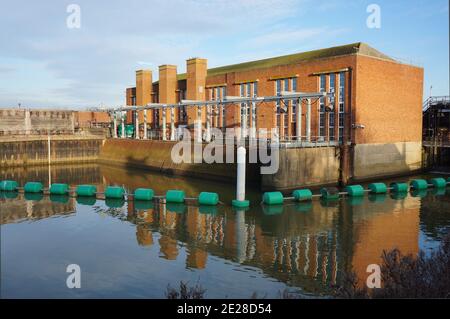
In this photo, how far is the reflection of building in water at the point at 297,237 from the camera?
13.2m

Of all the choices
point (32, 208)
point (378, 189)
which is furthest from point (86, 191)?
point (378, 189)

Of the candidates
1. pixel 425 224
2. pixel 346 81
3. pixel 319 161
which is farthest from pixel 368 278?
pixel 346 81

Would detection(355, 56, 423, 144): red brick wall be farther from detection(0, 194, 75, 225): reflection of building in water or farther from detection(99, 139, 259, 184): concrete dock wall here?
detection(0, 194, 75, 225): reflection of building in water

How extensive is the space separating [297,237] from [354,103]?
1875cm

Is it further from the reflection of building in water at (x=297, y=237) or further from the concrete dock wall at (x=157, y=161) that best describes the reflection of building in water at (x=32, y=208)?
the concrete dock wall at (x=157, y=161)

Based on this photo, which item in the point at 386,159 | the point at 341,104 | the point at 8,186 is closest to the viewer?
the point at 8,186

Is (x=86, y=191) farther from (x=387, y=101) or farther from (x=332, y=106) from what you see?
(x=387, y=101)

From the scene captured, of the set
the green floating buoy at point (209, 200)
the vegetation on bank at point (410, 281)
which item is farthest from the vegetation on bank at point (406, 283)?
the green floating buoy at point (209, 200)

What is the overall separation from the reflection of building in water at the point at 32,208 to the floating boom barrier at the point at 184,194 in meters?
0.69

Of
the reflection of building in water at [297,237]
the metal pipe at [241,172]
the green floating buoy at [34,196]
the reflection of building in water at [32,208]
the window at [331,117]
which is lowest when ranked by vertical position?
the reflection of building in water at [297,237]

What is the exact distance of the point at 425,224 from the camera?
19219 mm

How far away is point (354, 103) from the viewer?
3284 cm

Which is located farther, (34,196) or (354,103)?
(354,103)
